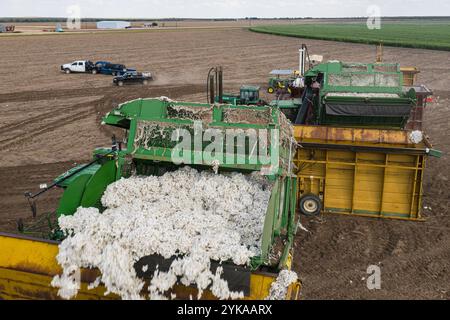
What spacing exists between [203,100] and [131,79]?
235 inches

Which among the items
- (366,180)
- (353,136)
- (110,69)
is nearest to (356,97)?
(353,136)

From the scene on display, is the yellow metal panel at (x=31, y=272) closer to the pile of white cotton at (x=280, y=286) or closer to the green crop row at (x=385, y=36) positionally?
the pile of white cotton at (x=280, y=286)

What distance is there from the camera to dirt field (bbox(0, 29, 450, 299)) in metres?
7.04

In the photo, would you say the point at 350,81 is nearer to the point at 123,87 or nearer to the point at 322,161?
the point at 322,161

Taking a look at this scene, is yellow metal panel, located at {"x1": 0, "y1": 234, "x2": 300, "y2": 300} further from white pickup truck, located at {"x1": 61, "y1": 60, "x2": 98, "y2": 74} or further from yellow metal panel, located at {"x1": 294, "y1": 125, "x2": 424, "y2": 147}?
white pickup truck, located at {"x1": 61, "y1": 60, "x2": 98, "y2": 74}

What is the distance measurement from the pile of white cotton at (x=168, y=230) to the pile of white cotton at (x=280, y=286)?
0.33 meters

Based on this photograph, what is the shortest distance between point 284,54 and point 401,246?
3210 cm

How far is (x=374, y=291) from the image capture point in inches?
260

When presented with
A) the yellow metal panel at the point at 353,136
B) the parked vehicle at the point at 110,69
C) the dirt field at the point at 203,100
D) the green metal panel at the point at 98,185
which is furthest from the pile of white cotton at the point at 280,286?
the parked vehicle at the point at 110,69

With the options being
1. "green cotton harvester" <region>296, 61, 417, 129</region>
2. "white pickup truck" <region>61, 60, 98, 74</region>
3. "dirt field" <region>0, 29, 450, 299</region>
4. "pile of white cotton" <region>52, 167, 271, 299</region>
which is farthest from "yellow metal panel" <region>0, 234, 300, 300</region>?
"white pickup truck" <region>61, 60, 98, 74</region>

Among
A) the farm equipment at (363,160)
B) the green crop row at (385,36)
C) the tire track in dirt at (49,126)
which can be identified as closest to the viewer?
the farm equipment at (363,160)

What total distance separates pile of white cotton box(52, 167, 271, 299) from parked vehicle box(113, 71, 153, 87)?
18.9 metres

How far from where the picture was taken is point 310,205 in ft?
29.0

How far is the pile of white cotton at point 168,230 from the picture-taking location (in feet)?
13.9
